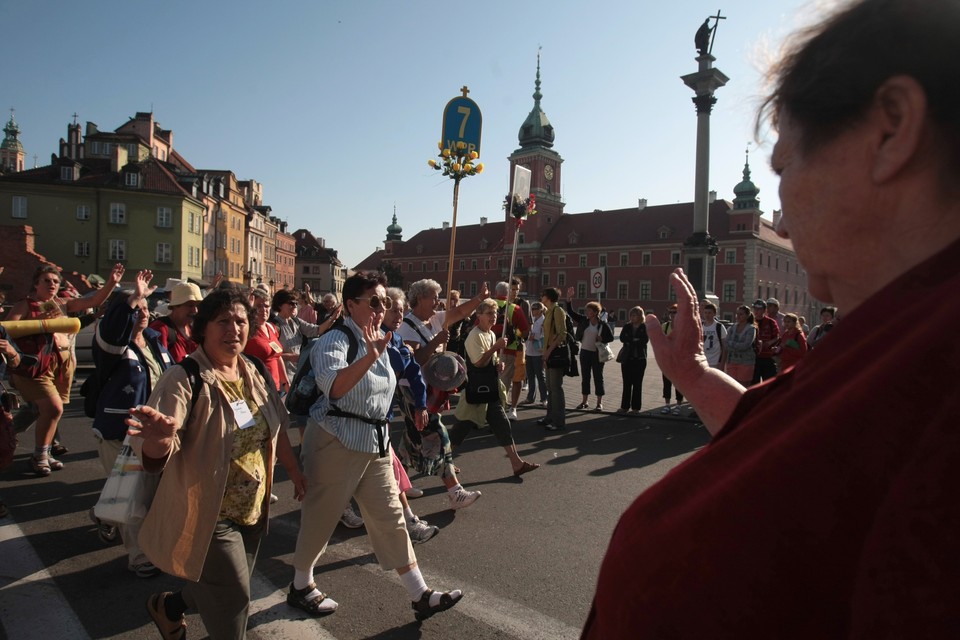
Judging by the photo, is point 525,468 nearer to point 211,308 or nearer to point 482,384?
point 482,384

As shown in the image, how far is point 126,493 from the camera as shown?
2865 millimetres

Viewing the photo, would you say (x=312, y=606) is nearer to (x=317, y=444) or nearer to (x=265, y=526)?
(x=265, y=526)

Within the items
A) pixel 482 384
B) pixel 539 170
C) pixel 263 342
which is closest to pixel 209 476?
pixel 263 342

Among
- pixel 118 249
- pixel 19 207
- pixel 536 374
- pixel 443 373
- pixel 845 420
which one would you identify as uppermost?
pixel 19 207

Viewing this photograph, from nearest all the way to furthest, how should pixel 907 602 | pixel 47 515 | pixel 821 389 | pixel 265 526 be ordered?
pixel 907 602, pixel 821 389, pixel 265 526, pixel 47 515

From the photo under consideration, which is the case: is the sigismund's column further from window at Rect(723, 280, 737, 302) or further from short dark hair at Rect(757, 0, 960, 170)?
window at Rect(723, 280, 737, 302)

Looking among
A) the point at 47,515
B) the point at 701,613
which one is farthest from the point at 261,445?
the point at 47,515

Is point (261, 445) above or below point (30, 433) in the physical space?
above

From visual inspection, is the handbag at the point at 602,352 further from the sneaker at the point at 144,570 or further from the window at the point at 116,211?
the window at the point at 116,211

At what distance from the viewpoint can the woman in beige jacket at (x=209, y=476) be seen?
2.80m

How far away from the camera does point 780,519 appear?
584 millimetres

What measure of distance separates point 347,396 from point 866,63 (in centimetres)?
333

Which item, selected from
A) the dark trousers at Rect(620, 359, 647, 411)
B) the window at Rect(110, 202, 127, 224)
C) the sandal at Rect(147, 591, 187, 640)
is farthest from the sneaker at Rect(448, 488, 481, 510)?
the window at Rect(110, 202, 127, 224)

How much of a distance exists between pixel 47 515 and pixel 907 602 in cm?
663
